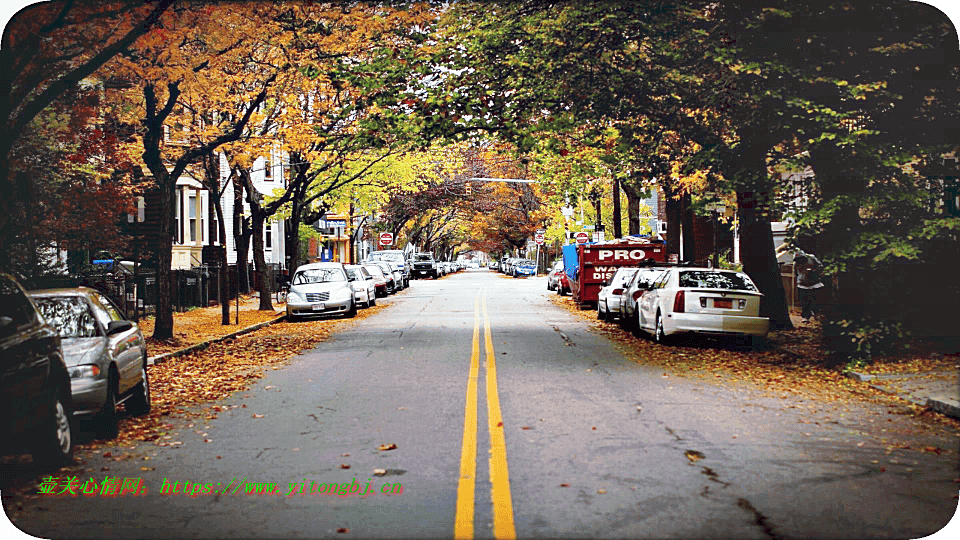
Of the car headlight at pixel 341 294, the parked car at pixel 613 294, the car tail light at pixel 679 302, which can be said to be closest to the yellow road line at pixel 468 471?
the car tail light at pixel 679 302

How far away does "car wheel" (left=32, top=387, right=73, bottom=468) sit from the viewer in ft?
25.7

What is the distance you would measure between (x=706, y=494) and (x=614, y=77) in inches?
476

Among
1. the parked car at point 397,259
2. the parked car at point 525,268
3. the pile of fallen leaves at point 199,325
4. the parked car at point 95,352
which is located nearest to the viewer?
the parked car at point 95,352

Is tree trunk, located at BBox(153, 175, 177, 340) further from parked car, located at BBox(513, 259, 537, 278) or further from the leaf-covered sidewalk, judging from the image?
parked car, located at BBox(513, 259, 537, 278)

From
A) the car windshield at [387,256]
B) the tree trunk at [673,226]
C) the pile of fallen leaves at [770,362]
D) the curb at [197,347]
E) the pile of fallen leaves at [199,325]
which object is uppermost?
the tree trunk at [673,226]

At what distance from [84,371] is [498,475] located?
157 inches

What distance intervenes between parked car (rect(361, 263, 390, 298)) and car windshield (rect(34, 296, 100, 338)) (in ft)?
104

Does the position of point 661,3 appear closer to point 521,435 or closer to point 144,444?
point 521,435

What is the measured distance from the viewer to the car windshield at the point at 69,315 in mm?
9562

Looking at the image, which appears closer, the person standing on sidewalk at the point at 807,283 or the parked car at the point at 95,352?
the parked car at the point at 95,352

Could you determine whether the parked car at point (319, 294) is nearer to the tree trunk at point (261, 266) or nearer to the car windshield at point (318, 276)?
the car windshield at point (318, 276)

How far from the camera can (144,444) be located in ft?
30.2

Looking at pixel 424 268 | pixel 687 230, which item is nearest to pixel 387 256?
pixel 424 268

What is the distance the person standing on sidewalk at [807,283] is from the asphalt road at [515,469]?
35.0 feet
